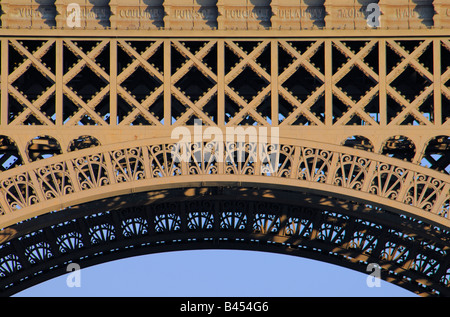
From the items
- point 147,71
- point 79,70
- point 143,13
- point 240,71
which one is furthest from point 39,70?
point 240,71

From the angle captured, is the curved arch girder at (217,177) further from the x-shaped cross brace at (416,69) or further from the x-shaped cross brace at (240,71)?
the x-shaped cross brace at (416,69)

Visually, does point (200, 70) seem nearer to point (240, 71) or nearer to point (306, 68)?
point (240, 71)

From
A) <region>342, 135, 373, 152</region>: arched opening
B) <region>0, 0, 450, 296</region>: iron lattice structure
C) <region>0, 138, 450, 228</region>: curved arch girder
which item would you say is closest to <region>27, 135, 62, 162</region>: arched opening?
<region>0, 0, 450, 296</region>: iron lattice structure

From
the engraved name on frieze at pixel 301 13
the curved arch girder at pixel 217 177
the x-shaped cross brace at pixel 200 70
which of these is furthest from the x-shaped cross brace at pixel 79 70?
the engraved name on frieze at pixel 301 13

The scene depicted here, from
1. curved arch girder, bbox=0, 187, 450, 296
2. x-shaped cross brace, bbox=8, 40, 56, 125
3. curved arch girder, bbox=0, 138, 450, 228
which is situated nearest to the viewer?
curved arch girder, bbox=0, 138, 450, 228

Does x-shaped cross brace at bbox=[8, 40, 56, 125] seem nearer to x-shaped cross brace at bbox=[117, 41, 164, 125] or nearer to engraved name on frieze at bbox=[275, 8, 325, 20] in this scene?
x-shaped cross brace at bbox=[117, 41, 164, 125]

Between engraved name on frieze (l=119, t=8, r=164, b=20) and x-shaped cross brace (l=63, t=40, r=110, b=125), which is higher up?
engraved name on frieze (l=119, t=8, r=164, b=20)

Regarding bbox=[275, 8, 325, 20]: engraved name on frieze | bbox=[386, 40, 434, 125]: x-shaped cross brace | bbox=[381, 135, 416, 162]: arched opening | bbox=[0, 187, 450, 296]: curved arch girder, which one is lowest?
bbox=[0, 187, 450, 296]: curved arch girder

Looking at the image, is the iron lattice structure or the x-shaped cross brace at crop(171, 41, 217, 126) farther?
the x-shaped cross brace at crop(171, 41, 217, 126)
